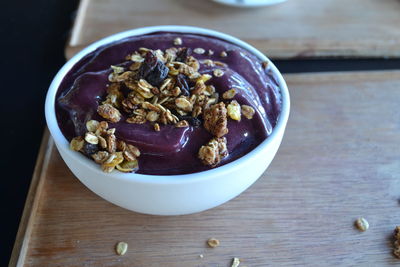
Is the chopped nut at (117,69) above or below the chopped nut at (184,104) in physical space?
above

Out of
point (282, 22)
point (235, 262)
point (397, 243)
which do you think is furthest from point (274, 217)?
point (282, 22)

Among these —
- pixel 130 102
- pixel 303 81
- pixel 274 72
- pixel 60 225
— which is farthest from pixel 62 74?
pixel 303 81

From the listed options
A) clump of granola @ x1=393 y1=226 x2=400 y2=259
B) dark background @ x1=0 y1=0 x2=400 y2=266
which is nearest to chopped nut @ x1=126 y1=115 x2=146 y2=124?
dark background @ x1=0 y1=0 x2=400 y2=266

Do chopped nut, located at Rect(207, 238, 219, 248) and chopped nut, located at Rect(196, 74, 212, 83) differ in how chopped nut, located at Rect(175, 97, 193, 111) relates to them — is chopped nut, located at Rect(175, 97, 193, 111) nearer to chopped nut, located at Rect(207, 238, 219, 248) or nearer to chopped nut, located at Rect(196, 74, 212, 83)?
chopped nut, located at Rect(196, 74, 212, 83)

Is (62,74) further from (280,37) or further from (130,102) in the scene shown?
(280,37)

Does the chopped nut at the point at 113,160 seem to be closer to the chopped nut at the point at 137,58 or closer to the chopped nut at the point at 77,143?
the chopped nut at the point at 77,143

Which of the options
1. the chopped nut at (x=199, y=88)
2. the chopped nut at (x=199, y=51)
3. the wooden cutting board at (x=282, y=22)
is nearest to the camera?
the chopped nut at (x=199, y=88)

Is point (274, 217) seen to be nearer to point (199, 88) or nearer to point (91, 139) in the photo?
point (199, 88)

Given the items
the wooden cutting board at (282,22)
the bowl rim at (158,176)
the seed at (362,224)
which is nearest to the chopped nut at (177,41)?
the bowl rim at (158,176)
